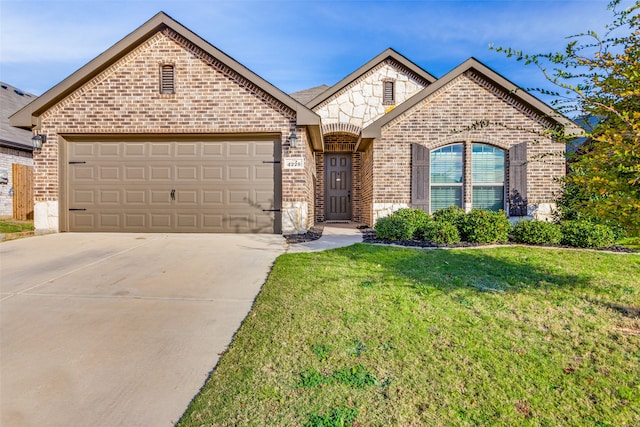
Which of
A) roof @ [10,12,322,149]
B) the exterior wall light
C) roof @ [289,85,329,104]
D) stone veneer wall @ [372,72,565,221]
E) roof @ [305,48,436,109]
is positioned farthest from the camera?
roof @ [289,85,329,104]

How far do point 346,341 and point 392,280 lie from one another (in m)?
1.85

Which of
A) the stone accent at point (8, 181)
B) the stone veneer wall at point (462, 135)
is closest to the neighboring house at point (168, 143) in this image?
the stone veneer wall at point (462, 135)

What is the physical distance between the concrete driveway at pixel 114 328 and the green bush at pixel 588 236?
255 inches

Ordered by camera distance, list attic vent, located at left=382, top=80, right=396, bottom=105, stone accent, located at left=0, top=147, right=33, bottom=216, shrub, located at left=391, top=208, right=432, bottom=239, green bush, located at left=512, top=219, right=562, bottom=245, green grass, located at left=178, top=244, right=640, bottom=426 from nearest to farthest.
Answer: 1. green grass, located at left=178, top=244, right=640, bottom=426
2. green bush, located at left=512, top=219, right=562, bottom=245
3. shrub, located at left=391, top=208, right=432, bottom=239
4. stone accent, located at left=0, top=147, right=33, bottom=216
5. attic vent, located at left=382, top=80, right=396, bottom=105

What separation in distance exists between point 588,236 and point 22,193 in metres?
17.3

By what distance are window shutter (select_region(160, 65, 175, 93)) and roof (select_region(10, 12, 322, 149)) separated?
882 millimetres

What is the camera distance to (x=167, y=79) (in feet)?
27.8

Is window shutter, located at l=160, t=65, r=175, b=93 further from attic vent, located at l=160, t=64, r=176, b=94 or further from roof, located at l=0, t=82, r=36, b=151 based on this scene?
roof, located at l=0, t=82, r=36, b=151

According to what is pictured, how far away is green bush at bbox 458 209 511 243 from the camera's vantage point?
7168 millimetres

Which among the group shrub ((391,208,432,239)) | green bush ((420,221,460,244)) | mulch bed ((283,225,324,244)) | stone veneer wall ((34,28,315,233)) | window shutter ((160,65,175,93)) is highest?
window shutter ((160,65,175,93))

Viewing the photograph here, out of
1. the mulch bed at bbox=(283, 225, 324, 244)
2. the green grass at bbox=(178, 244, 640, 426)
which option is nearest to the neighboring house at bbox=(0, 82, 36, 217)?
the mulch bed at bbox=(283, 225, 324, 244)

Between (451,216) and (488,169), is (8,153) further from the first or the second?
(488,169)

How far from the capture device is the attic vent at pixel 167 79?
27.7 ft

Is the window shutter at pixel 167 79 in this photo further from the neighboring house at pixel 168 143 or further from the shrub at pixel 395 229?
the shrub at pixel 395 229
